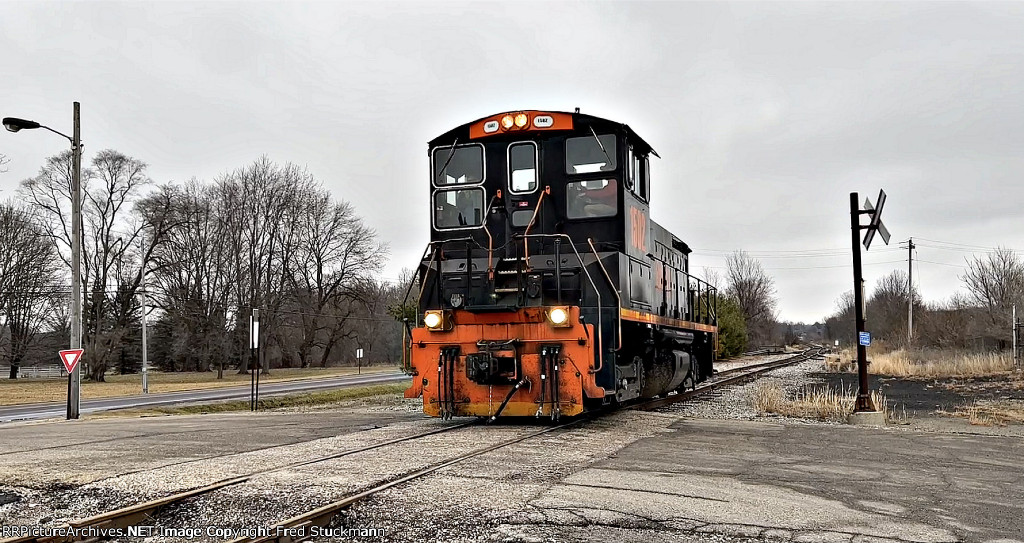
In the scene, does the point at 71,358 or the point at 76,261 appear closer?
the point at 71,358

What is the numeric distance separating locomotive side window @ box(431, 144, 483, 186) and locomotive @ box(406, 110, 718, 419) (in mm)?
16

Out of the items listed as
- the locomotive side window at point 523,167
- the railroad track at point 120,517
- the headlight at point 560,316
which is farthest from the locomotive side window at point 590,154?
the railroad track at point 120,517

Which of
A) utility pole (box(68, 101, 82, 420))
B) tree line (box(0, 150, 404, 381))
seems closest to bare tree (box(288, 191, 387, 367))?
tree line (box(0, 150, 404, 381))

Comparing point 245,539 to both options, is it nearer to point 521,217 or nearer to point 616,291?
point 616,291

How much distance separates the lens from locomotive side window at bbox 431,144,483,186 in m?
11.7

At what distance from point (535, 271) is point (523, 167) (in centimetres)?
186

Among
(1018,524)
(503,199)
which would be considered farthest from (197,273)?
(1018,524)

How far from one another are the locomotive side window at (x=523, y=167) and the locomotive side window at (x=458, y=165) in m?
0.49

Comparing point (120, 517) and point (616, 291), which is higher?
point (616, 291)

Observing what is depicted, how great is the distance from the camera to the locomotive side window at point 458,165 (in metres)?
11.7

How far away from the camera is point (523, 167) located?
11.5 metres

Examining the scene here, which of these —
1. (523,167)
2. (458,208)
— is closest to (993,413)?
(523,167)

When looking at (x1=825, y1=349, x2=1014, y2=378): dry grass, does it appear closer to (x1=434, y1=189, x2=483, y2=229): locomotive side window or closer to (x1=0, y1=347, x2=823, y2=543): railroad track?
(x1=434, y1=189, x2=483, y2=229): locomotive side window

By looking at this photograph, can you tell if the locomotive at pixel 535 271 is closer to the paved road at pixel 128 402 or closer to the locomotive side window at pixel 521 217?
the locomotive side window at pixel 521 217
